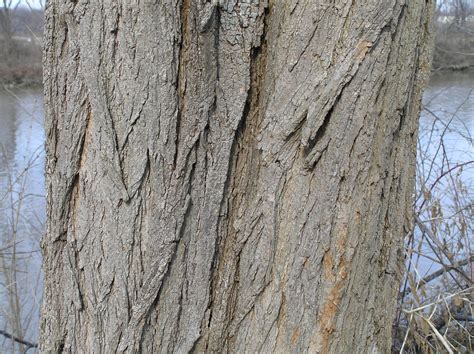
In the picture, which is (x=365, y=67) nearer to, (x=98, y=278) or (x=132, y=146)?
(x=132, y=146)

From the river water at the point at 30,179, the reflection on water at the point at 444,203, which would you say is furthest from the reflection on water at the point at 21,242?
the reflection on water at the point at 444,203

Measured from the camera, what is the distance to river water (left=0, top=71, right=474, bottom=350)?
10.9 ft

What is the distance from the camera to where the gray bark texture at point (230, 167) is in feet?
3.48

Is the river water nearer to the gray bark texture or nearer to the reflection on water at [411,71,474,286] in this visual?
the reflection on water at [411,71,474,286]

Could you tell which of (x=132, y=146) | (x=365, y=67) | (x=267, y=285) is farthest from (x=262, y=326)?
(x=365, y=67)

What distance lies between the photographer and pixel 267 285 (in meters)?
1.14

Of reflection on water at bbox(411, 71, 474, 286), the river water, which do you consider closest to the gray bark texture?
reflection on water at bbox(411, 71, 474, 286)

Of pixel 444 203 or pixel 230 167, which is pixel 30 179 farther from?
pixel 230 167

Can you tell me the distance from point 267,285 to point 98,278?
0.35 m

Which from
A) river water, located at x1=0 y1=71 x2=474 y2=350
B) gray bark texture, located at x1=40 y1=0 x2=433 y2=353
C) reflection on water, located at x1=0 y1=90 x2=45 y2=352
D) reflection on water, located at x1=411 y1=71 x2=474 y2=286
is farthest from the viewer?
river water, located at x1=0 y1=71 x2=474 y2=350

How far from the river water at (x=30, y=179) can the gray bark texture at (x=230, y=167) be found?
6.75 ft

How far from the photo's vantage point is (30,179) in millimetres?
4598

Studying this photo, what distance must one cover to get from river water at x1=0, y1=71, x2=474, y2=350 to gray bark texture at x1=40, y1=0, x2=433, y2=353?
6.75 feet

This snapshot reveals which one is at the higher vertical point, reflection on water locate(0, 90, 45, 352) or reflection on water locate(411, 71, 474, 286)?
reflection on water locate(411, 71, 474, 286)
